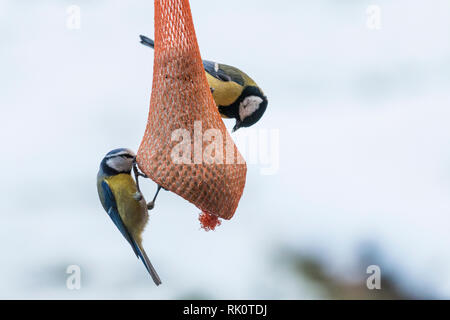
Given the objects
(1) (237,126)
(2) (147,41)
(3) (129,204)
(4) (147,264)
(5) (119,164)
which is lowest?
(4) (147,264)

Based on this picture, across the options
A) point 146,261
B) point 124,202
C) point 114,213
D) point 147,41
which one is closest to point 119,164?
point 124,202

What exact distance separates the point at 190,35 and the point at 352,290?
7.14 ft

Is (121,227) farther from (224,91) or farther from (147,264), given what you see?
(224,91)

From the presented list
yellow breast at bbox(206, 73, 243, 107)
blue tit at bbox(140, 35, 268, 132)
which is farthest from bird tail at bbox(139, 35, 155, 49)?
yellow breast at bbox(206, 73, 243, 107)

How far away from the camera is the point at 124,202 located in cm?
393

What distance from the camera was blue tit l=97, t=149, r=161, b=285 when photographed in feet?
12.4

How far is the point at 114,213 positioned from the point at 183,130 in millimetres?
1070

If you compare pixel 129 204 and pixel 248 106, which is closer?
pixel 129 204

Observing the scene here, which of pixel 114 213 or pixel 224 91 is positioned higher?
pixel 224 91

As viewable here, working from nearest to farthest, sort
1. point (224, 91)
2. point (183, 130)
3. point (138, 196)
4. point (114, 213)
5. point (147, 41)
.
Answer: point (183, 130) → point (138, 196) → point (114, 213) → point (224, 91) → point (147, 41)

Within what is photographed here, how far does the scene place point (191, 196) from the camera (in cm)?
313
